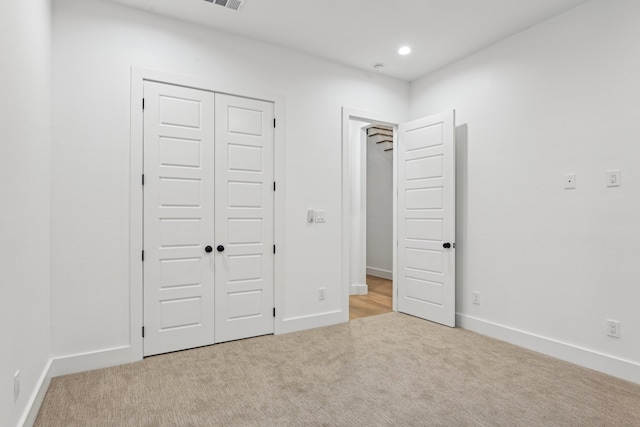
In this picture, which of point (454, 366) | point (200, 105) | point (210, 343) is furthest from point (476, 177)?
point (210, 343)

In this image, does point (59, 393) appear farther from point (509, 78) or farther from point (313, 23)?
point (509, 78)

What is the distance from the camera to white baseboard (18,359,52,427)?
1892mm

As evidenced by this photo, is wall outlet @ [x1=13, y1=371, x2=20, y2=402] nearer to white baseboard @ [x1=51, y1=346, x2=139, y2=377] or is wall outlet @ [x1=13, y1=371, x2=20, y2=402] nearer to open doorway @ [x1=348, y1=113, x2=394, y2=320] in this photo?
white baseboard @ [x1=51, y1=346, x2=139, y2=377]

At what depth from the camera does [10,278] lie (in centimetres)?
166

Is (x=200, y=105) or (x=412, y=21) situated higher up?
(x=412, y=21)

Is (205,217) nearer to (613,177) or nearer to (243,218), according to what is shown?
(243,218)

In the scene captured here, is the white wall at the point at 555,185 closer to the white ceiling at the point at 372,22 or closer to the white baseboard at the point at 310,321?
the white ceiling at the point at 372,22

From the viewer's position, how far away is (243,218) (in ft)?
11.1

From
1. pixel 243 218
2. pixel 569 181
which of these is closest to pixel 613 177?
pixel 569 181

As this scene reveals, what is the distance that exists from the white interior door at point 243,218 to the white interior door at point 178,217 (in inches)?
3.7

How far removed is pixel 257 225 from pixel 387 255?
13.1ft

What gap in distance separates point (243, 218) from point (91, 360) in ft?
5.29

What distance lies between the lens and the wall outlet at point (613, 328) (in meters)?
2.64

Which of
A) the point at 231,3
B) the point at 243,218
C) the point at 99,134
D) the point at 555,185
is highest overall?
the point at 231,3
